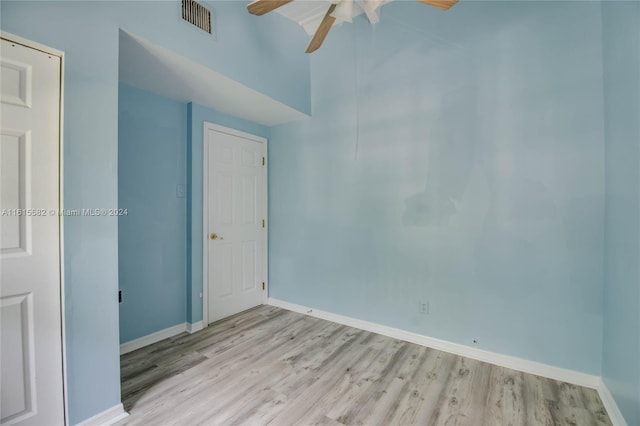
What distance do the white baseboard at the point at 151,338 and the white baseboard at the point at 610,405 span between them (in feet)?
10.8

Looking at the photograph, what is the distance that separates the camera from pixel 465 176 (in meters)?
2.35

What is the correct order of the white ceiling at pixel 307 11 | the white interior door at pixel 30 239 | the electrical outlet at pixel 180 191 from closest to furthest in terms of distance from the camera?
1. the white interior door at pixel 30 239
2. the white ceiling at pixel 307 11
3. the electrical outlet at pixel 180 191

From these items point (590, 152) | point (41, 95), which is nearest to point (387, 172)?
point (590, 152)

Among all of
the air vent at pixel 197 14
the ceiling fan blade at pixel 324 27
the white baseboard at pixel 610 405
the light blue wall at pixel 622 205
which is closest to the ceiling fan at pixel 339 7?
the ceiling fan blade at pixel 324 27

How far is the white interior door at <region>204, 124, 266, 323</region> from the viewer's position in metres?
2.97

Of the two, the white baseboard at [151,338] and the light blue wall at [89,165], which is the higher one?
the light blue wall at [89,165]

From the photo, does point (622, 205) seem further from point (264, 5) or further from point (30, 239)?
point (30, 239)

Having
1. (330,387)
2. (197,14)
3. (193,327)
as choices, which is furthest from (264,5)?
(193,327)

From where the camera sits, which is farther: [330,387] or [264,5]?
[330,387]

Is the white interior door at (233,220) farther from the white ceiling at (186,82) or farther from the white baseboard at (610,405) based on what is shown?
the white baseboard at (610,405)

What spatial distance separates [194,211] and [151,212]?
0.38 metres

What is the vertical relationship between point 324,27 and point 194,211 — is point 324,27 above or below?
above

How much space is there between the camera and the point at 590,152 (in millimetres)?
1915

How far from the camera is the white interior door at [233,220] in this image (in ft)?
9.76
